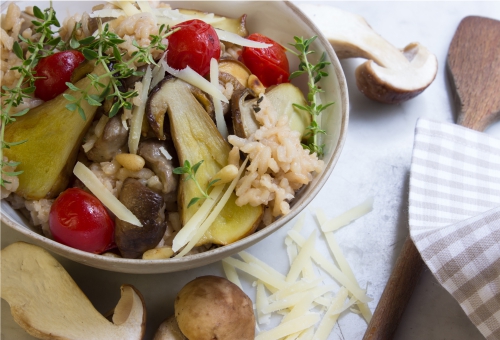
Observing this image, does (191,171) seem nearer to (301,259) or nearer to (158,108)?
(158,108)

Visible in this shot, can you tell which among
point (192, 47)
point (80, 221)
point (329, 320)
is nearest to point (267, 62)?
point (192, 47)

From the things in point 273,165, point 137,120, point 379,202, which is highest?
point 137,120

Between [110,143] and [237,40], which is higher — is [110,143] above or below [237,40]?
below

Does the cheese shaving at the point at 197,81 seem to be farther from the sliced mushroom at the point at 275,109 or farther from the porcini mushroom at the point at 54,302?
the porcini mushroom at the point at 54,302

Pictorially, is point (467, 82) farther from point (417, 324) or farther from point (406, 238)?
point (417, 324)

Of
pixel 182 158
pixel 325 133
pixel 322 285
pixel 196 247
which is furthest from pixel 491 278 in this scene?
pixel 182 158

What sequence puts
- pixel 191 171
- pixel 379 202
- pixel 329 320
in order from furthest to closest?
pixel 379 202
pixel 329 320
pixel 191 171

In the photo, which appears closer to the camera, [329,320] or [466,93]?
[329,320]
